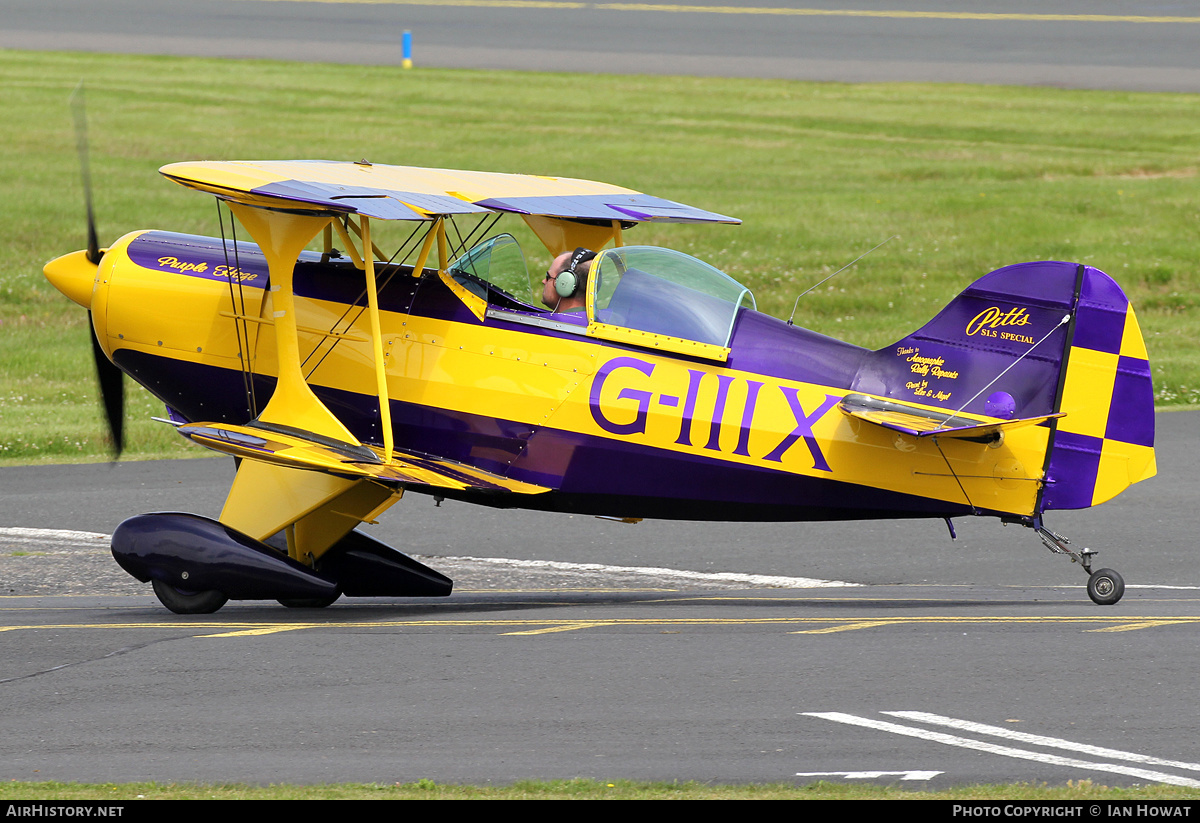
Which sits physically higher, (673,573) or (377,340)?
(377,340)

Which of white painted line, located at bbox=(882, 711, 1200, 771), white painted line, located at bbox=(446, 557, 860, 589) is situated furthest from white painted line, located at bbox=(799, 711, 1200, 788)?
white painted line, located at bbox=(446, 557, 860, 589)

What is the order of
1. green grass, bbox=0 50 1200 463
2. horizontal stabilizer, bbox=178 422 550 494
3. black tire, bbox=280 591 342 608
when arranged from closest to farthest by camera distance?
horizontal stabilizer, bbox=178 422 550 494 < black tire, bbox=280 591 342 608 < green grass, bbox=0 50 1200 463

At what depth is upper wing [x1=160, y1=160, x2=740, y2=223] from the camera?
32.2 feet

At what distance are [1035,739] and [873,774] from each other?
1.02 m

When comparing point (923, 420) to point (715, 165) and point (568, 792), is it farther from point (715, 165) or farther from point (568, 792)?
point (715, 165)

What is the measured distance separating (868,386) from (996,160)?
2606cm

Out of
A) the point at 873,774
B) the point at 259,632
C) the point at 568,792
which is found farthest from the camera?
the point at 259,632

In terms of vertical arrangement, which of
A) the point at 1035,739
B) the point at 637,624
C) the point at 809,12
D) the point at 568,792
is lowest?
the point at 637,624

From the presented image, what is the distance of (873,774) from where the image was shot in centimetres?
664

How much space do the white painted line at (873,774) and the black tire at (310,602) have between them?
5053mm

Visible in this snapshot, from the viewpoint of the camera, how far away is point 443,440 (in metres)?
10.7

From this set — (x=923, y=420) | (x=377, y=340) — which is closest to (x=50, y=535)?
(x=377, y=340)

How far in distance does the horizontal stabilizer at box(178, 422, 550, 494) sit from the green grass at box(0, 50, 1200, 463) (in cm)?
897

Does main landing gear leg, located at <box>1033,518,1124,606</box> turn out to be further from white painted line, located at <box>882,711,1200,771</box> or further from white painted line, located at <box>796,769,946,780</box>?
white painted line, located at <box>796,769,946,780</box>
